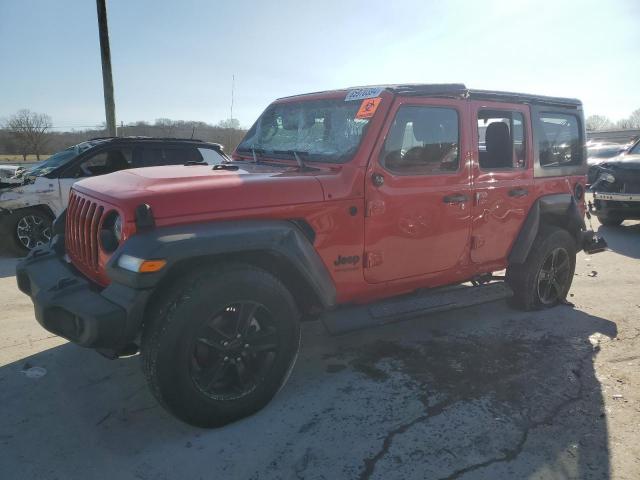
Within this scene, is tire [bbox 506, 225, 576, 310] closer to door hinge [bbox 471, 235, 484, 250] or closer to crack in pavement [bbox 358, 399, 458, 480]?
door hinge [bbox 471, 235, 484, 250]

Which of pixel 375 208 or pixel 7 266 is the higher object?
pixel 375 208

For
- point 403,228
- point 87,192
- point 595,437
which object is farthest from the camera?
point 403,228

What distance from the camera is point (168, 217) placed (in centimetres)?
254

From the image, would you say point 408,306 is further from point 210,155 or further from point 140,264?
point 210,155

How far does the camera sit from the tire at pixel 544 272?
448 centimetres

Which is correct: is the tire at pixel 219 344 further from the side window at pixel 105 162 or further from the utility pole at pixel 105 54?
the utility pole at pixel 105 54

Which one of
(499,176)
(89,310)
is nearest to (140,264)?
(89,310)

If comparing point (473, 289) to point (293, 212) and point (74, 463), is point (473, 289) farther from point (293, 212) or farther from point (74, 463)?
point (74, 463)

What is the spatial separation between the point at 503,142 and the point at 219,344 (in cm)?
296

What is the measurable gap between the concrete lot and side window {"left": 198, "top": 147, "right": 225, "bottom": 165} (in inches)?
152

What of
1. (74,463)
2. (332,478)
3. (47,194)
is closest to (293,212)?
(332,478)

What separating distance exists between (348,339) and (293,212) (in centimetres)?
158

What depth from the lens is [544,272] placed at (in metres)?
4.66

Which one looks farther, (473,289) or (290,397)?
(473,289)
